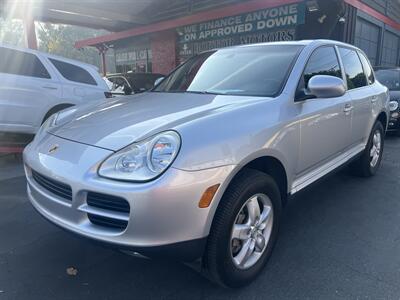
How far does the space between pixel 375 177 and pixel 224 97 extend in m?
3.01

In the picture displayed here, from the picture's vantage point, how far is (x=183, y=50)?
1616cm

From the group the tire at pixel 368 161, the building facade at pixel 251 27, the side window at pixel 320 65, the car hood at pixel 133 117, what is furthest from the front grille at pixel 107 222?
the building facade at pixel 251 27

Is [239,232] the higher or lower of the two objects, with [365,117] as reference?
lower

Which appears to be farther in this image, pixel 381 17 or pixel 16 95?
pixel 381 17

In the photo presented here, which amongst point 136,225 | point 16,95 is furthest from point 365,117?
point 16,95

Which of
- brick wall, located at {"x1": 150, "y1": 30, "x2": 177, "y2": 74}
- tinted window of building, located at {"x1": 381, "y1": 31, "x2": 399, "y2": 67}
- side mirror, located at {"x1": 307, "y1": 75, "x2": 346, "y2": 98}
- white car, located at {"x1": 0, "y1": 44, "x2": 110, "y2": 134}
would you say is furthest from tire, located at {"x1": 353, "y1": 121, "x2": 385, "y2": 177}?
tinted window of building, located at {"x1": 381, "y1": 31, "x2": 399, "y2": 67}

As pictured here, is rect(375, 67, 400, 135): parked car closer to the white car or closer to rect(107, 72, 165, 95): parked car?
rect(107, 72, 165, 95): parked car

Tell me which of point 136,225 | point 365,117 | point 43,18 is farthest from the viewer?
point 43,18

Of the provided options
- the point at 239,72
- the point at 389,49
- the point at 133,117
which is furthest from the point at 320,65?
the point at 389,49

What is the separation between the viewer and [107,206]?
2.00 meters

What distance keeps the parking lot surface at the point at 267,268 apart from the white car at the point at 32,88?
2294mm

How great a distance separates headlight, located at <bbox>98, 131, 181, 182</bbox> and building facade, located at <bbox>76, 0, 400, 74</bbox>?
401 inches

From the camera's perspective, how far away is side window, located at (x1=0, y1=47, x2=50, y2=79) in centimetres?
567

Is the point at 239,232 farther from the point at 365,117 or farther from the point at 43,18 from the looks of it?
the point at 43,18
